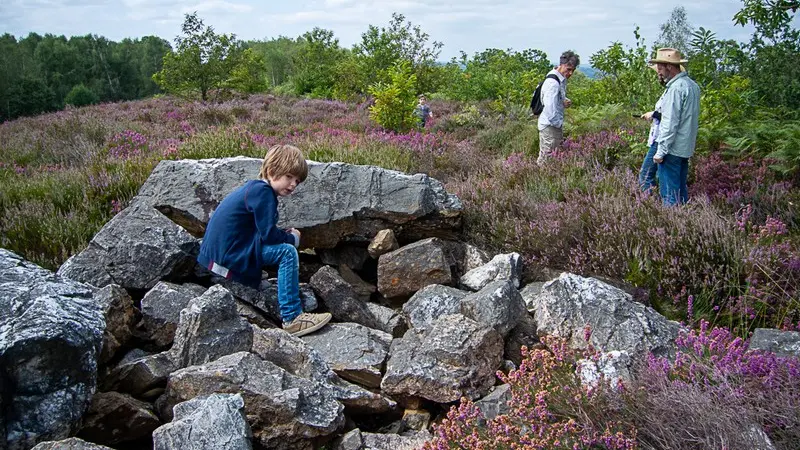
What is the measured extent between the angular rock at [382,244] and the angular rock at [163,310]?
1.64 metres

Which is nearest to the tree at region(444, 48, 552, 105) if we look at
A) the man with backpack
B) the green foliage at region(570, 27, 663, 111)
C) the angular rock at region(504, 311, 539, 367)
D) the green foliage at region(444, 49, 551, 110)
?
the green foliage at region(444, 49, 551, 110)

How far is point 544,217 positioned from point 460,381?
236 cm

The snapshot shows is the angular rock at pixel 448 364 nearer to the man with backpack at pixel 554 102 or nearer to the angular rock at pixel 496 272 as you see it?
the angular rock at pixel 496 272

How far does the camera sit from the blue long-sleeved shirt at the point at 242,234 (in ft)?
14.6

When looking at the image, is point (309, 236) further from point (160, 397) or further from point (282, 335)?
point (160, 397)

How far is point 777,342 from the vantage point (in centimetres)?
307

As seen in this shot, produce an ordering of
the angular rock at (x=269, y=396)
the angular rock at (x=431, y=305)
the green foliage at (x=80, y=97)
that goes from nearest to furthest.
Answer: the angular rock at (x=269, y=396), the angular rock at (x=431, y=305), the green foliage at (x=80, y=97)

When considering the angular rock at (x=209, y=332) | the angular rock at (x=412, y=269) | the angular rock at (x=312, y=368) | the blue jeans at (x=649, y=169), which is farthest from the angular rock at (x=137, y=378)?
the blue jeans at (x=649, y=169)

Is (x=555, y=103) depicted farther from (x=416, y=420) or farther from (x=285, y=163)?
(x=416, y=420)

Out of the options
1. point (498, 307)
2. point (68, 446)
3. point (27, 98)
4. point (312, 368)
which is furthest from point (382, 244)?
point (27, 98)

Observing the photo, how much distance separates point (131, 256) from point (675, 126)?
523 centimetres

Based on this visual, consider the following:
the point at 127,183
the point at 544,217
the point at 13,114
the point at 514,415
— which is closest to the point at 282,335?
the point at 514,415

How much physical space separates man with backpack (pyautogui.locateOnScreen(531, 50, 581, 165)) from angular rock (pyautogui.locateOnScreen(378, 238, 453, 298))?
3.38 metres

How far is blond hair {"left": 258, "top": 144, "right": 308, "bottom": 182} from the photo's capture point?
174 inches
